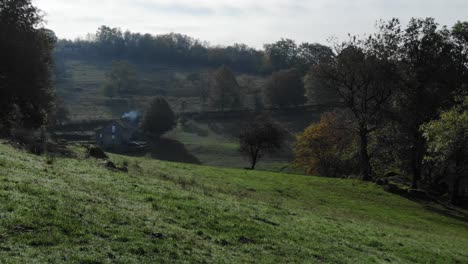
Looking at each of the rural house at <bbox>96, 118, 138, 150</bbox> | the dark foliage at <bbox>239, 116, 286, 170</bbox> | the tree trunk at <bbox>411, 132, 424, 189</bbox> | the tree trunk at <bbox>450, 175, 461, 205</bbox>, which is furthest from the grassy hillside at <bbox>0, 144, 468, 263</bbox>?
the rural house at <bbox>96, 118, 138, 150</bbox>

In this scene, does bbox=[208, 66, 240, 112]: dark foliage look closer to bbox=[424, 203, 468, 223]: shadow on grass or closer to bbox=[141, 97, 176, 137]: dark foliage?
bbox=[141, 97, 176, 137]: dark foliage

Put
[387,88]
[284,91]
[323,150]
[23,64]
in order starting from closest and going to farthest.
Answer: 1. [23,64]
2. [387,88]
3. [323,150]
4. [284,91]

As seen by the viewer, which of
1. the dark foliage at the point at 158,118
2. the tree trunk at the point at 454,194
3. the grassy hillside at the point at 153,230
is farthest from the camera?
the dark foliage at the point at 158,118

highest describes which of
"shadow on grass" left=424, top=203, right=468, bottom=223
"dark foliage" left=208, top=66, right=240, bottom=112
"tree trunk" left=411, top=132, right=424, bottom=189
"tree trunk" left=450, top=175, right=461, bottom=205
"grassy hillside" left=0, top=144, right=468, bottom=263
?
"dark foliage" left=208, top=66, right=240, bottom=112

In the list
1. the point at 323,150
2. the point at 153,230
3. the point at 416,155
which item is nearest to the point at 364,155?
the point at 416,155

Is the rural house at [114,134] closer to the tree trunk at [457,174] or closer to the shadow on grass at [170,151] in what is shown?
the shadow on grass at [170,151]

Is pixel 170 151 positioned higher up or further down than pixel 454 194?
further down

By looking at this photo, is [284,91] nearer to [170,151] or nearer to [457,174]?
[170,151]

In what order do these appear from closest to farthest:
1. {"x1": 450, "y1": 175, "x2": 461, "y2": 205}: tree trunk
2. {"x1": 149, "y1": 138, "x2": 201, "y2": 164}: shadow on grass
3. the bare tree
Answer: {"x1": 450, "y1": 175, "x2": 461, "y2": 205}: tree trunk → the bare tree → {"x1": 149, "y1": 138, "x2": 201, "y2": 164}: shadow on grass

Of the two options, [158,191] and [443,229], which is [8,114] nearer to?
[158,191]

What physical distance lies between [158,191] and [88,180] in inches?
123

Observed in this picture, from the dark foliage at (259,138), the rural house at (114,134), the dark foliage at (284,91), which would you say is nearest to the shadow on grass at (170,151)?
the rural house at (114,134)

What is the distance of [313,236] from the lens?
19.0 metres

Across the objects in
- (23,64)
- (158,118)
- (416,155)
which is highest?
(23,64)
